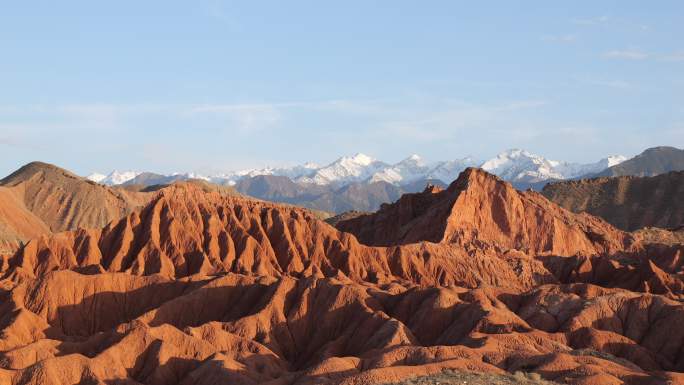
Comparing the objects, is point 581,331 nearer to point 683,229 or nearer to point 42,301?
point 42,301

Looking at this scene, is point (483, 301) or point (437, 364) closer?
point (437, 364)

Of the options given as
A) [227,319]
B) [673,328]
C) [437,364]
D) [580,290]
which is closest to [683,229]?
[580,290]

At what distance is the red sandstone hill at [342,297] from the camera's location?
280 ft

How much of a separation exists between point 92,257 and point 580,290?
6294 centimetres

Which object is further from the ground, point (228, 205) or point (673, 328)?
point (228, 205)

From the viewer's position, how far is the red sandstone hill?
85.2 metres

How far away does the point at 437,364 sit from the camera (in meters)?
76.5

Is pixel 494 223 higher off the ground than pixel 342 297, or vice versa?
pixel 494 223

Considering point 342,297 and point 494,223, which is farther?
point 494,223

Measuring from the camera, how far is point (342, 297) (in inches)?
4397

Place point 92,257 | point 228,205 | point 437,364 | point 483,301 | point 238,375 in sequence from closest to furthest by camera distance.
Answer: point 437,364, point 238,375, point 483,301, point 92,257, point 228,205

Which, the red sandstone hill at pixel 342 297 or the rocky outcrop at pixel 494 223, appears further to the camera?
the rocky outcrop at pixel 494 223

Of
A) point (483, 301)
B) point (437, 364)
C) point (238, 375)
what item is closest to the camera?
point (437, 364)

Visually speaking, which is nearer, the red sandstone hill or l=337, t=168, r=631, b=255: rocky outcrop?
the red sandstone hill
